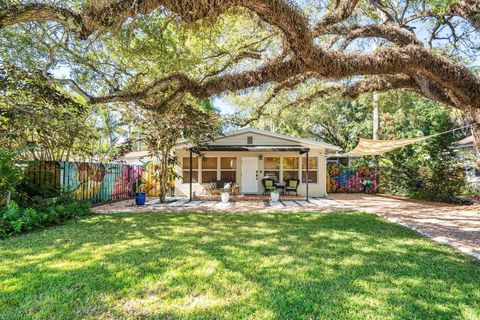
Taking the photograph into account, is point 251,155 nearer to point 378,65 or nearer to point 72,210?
point 72,210

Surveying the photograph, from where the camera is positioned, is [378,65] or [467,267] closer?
[467,267]

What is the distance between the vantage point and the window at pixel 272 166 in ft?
55.3

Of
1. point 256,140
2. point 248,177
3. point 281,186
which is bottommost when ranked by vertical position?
point 281,186

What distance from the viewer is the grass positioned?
121 inches

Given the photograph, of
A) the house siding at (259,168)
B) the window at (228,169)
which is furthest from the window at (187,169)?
the window at (228,169)

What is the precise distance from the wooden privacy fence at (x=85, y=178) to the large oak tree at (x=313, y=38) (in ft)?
12.7

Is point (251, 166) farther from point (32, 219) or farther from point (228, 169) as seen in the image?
point (32, 219)

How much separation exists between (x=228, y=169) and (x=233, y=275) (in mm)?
12740

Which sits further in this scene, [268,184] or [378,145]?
[268,184]

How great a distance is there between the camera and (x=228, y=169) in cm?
1673

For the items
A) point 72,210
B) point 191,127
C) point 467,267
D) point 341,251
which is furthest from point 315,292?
point 191,127

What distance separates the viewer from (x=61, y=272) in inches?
163

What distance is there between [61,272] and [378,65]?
624 cm

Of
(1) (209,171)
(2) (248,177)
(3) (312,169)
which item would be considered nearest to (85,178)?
(1) (209,171)
